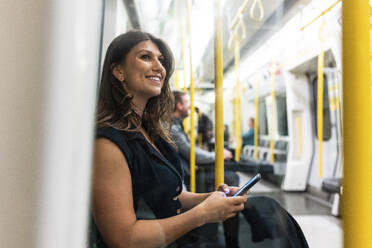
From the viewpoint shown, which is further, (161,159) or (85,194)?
(161,159)

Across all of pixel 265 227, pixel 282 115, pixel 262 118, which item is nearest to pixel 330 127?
pixel 282 115

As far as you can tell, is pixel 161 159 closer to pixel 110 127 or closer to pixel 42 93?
pixel 110 127

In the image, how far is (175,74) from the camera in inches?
24.2

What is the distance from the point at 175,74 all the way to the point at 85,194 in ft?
1.19

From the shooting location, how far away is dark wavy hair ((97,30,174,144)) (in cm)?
51

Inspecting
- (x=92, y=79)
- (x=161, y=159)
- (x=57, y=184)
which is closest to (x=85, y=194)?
(x=57, y=184)

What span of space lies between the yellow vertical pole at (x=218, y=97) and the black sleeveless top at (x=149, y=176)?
0.12m

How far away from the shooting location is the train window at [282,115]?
4.49 m

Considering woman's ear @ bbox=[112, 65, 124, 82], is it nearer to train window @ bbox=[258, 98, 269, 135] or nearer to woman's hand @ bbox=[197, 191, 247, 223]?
woman's hand @ bbox=[197, 191, 247, 223]

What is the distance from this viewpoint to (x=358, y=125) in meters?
0.39

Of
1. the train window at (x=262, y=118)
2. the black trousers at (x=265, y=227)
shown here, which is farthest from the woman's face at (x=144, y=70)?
the train window at (x=262, y=118)

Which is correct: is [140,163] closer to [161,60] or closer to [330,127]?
[161,60]

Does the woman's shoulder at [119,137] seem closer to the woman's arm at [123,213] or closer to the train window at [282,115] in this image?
the woman's arm at [123,213]

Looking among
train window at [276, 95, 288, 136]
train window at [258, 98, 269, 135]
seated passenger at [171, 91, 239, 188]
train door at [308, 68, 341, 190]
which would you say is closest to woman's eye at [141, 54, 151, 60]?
seated passenger at [171, 91, 239, 188]
